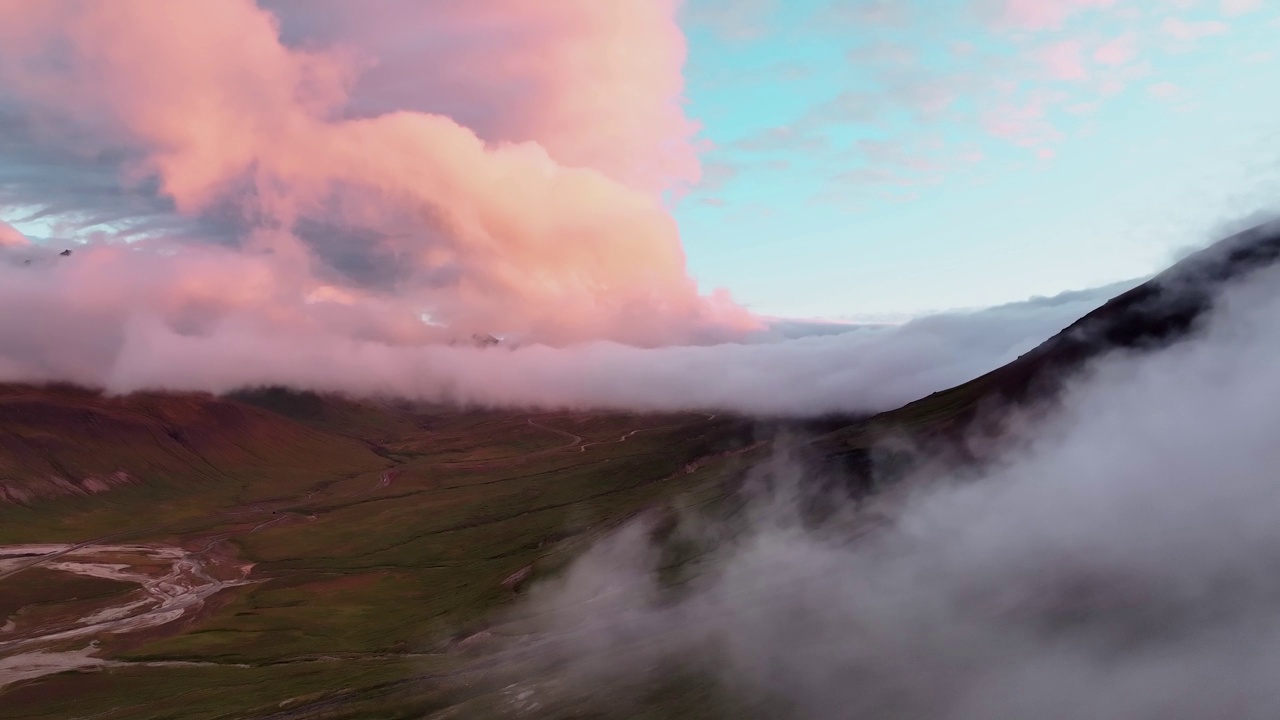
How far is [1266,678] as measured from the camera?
73.3 metres

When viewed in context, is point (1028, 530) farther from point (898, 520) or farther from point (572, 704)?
point (572, 704)

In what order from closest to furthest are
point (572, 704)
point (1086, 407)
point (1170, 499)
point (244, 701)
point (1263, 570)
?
point (1263, 570) → point (572, 704) → point (1170, 499) → point (244, 701) → point (1086, 407)

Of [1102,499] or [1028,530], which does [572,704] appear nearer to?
[1028,530]

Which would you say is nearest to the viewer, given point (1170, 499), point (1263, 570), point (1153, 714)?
point (1153, 714)

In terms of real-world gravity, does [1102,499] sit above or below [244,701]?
above

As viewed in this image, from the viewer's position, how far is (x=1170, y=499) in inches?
4796

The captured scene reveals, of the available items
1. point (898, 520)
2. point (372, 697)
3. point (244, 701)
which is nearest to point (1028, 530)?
point (898, 520)

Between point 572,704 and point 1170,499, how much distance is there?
9812cm

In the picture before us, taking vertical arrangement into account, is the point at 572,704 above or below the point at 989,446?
below

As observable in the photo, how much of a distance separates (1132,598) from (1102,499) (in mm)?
37419

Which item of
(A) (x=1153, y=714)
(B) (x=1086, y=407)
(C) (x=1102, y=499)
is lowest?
(A) (x=1153, y=714)

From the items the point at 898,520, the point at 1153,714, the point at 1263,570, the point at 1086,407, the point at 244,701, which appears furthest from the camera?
the point at 1086,407

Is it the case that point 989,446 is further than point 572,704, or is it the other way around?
point 989,446

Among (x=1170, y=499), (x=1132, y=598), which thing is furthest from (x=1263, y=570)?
(x=1170, y=499)
